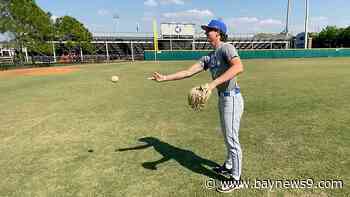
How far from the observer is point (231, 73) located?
2.65 meters

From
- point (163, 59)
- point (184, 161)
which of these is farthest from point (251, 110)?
point (163, 59)

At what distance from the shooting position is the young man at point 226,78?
8.90 ft

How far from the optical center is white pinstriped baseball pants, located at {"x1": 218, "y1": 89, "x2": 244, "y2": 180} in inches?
120

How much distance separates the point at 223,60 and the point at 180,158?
2.13 meters

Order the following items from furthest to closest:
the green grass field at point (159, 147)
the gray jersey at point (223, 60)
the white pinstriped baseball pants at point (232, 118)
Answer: the green grass field at point (159, 147) → the white pinstriped baseball pants at point (232, 118) → the gray jersey at point (223, 60)

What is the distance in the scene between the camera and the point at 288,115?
665cm

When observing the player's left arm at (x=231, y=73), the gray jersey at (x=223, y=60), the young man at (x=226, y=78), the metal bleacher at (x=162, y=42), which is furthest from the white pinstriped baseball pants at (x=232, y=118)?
the metal bleacher at (x=162, y=42)

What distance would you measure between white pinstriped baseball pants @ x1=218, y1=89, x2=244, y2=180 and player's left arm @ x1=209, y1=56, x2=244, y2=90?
41 centimetres

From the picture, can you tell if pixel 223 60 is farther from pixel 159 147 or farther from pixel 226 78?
pixel 159 147

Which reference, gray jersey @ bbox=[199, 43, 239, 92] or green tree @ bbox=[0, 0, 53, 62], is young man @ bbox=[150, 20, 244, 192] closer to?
gray jersey @ bbox=[199, 43, 239, 92]

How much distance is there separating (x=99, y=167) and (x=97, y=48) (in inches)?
2493

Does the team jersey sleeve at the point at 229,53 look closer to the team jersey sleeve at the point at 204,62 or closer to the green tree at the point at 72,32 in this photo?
the team jersey sleeve at the point at 204,62

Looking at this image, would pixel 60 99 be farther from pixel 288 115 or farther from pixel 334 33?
pixel 334 33

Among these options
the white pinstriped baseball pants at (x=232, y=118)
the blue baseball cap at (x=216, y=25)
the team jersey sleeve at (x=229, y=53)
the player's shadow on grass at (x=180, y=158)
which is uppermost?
the blue baseball cap at (x=216, y=25)
